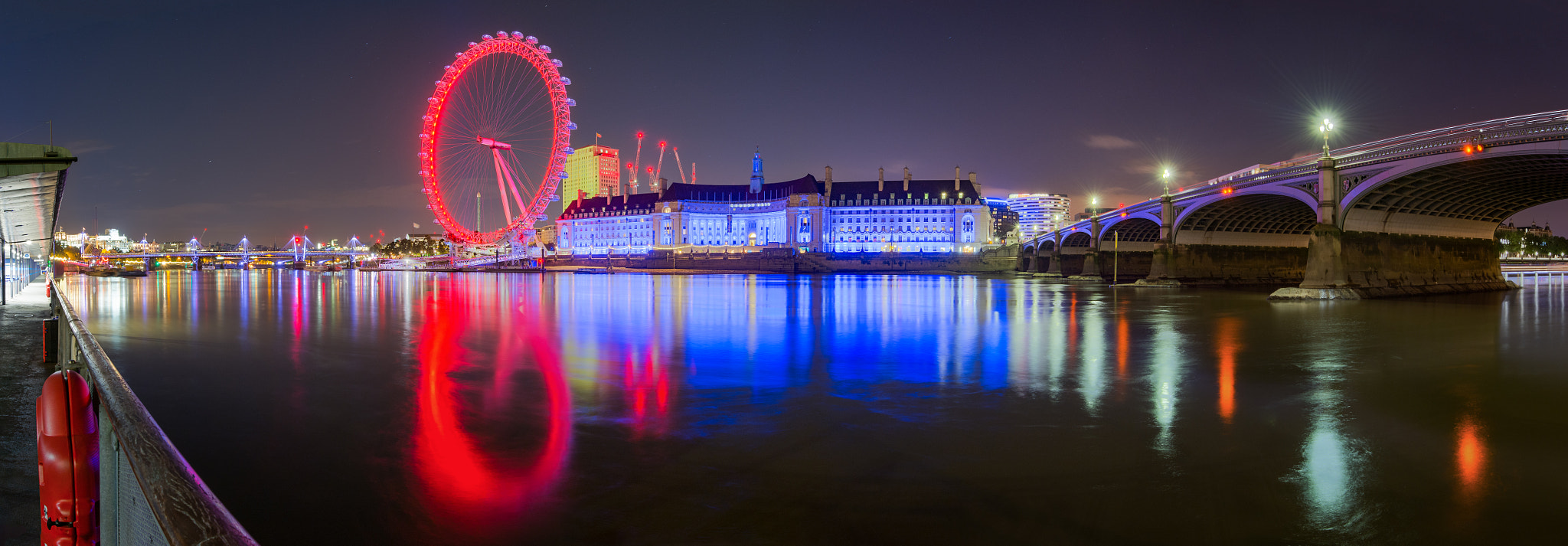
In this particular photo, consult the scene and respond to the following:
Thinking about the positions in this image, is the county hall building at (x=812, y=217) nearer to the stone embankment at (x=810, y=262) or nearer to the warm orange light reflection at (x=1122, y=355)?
the stone embankment at (x=810, y=262)

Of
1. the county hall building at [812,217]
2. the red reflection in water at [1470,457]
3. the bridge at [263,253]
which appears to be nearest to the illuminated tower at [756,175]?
the county hall building at [812,217]

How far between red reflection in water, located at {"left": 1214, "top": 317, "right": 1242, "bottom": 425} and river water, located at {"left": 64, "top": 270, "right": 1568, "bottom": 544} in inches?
5.1

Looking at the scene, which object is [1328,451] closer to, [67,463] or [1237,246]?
[67,463]

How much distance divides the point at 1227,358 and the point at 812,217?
146 m

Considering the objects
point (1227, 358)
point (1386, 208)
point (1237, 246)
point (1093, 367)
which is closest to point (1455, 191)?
point (1386, 208)

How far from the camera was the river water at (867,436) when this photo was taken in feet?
20.8

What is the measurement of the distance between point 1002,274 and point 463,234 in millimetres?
71379

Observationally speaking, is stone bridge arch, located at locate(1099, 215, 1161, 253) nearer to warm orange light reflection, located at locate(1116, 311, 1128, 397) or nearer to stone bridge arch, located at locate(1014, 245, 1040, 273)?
stone bridge arch, located at locate(1014, 245, 1040, 273)

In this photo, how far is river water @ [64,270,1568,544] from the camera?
6.34 meters

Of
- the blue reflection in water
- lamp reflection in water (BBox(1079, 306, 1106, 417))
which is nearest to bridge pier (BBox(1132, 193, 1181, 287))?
lamp reflection in water (BBox(1079, 306, 1106, 417))

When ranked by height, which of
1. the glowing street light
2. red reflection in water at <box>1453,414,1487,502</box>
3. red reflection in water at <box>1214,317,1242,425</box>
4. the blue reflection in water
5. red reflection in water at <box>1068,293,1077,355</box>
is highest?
the glowing street light

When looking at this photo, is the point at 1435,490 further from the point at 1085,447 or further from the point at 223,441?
the point at 223,441

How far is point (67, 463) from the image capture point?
4.09 m

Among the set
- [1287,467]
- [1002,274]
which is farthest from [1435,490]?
[1002,274]
